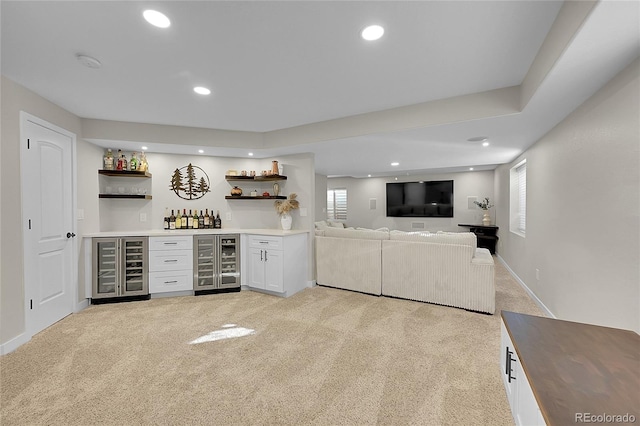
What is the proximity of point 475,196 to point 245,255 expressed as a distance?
6465 millimetres

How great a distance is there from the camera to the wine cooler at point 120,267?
3.70 m

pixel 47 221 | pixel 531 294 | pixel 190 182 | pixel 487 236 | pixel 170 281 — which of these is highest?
pixel 190 182

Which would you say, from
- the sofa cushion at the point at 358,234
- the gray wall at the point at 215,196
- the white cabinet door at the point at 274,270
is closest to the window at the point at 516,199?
the sofa cushion at the point at 358,234

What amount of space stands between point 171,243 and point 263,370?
2.63 metres

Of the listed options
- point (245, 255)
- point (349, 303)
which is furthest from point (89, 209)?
point (349, 303)

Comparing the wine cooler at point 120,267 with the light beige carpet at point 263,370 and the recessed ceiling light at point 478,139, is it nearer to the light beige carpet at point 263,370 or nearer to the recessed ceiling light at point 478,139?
the light beige carpet at point 263,370

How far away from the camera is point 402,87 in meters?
2.65

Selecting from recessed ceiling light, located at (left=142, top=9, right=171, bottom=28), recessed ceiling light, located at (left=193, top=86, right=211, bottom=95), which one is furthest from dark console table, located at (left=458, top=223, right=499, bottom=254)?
recessed ceiling light, located at (left=142, top=9, right=171, bottom=28)

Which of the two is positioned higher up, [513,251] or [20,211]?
[20,211]

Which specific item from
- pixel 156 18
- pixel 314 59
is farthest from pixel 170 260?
pixel 314 59

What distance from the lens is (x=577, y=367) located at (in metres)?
1.13

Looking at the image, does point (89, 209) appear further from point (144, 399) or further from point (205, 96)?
point (144, 399)

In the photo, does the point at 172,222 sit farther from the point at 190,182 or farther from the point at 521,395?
the point at 521,395

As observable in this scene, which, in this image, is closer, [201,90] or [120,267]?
[201,90]
